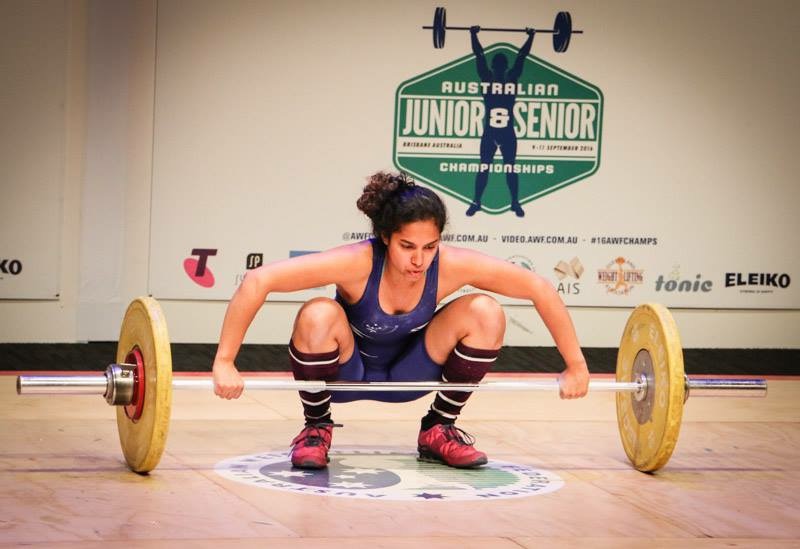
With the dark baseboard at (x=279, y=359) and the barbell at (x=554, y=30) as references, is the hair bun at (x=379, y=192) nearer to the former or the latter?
the dark baseboard at (x=279, y=359)

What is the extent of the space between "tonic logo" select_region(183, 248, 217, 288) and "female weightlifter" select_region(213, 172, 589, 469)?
2.63 meters

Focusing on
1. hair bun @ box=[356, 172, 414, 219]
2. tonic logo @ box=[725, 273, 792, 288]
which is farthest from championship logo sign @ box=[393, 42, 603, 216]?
hair bun @ box=[356, 172, 414, 219]

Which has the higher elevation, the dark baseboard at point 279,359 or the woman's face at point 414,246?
the woman's face at point 414,246

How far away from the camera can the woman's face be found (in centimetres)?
330

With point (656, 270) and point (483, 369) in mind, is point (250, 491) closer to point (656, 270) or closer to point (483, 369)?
point (483, 369)

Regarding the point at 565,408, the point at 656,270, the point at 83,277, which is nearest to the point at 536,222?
the point at 656,270

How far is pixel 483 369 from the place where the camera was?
11.7 feet

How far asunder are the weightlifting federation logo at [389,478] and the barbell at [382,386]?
0.82 ft

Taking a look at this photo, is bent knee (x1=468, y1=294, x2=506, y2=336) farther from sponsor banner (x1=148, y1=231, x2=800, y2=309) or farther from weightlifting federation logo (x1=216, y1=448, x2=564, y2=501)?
sponsor banner (x1=148, y1=231, x2=800, y2=309)

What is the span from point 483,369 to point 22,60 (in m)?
3.32

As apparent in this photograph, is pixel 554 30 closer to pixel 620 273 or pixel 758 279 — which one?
pixel 620 273

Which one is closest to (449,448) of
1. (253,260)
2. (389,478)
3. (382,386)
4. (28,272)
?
(389,478)

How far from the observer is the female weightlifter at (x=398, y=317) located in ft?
10.9

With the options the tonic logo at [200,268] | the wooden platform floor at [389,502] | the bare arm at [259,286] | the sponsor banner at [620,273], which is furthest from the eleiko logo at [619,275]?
the bare arm at [259,286]
